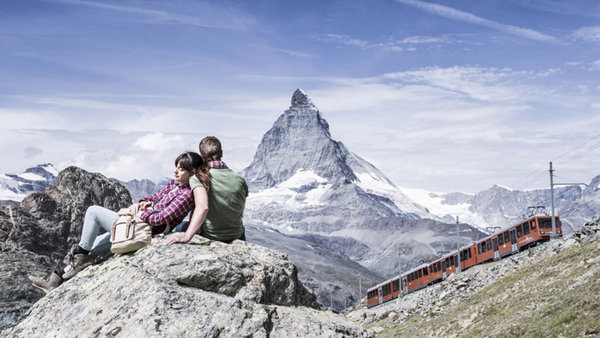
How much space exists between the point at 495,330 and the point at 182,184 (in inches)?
640

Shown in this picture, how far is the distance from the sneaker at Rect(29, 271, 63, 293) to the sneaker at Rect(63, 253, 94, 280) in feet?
0.43

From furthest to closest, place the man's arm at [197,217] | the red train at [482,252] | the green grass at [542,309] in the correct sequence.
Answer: the red train at [482,252] → the green grass at [542,309] → the man's arm at [197,217]

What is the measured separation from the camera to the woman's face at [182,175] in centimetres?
754

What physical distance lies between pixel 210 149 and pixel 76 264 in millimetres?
2769

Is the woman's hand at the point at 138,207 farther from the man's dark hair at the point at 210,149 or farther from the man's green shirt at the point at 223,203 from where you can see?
the man's dark hair at the point at 210,149

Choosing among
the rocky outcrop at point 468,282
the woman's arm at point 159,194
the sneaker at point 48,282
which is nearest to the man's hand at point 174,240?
the woman's arm at point 159,194

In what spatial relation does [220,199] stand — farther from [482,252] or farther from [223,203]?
[482,252]

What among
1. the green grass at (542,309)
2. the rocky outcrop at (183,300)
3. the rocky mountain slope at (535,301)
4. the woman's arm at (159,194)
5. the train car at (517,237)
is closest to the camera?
the rocky outcrop at (183,300)

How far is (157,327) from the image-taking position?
562 cm

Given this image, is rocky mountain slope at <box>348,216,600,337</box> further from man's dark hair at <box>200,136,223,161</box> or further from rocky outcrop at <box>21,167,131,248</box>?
rocky outcrop at <box>21,167,131,248</box>

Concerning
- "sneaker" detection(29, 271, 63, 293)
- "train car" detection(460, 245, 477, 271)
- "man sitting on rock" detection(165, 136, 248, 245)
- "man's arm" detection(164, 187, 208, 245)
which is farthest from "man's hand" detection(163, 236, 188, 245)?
"train car" detection(460, 245, 477, 271)

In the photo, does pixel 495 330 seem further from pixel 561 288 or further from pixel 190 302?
pixel 190 302

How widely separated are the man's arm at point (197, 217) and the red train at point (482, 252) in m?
43.1

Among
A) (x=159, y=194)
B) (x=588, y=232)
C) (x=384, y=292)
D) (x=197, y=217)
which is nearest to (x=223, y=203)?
(x=197, y=217)
